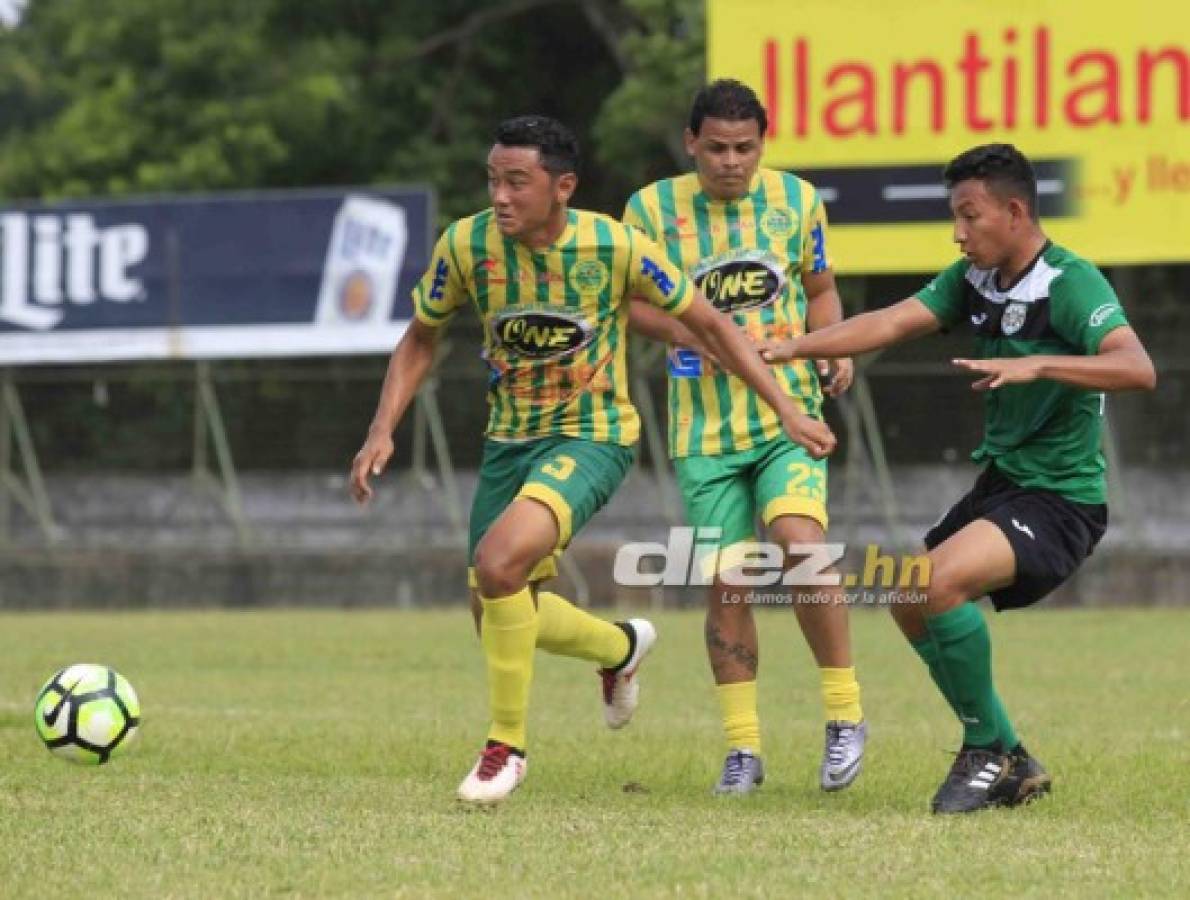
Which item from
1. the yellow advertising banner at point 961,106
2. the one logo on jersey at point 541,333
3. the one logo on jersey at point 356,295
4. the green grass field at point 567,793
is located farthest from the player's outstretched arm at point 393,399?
the one logo on jersey at point 356,295

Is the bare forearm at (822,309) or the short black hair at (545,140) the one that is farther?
the bare forearm at (822,309)

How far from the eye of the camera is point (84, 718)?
27.5ft

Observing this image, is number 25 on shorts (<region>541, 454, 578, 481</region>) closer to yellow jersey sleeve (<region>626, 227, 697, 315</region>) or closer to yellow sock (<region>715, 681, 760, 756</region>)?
yellow jersey sleeve (<region>626, 227, 697, 315</region>)

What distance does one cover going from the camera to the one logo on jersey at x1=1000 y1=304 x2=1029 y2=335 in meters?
7.39

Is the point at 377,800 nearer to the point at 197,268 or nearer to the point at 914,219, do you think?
the point at 914,219

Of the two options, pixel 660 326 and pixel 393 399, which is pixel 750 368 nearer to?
pixel 660 326

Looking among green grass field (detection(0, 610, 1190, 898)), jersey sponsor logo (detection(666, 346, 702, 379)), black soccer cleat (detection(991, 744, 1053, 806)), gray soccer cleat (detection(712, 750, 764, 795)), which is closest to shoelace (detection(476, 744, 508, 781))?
green grass field (detection(0, 610, 1190, 898))

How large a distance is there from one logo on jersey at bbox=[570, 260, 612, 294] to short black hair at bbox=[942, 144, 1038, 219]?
1166 millimetres

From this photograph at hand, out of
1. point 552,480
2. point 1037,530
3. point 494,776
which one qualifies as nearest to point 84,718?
point 494,776

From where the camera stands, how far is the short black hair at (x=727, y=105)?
8.24 meters

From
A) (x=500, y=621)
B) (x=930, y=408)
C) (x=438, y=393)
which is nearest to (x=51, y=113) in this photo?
(x=438, y=393)

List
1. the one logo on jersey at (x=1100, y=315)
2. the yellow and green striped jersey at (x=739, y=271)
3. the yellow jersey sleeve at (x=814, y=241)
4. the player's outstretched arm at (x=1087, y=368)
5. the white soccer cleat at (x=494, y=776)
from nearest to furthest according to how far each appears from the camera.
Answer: the player's outstretched arm at (x=1087, y=368)
the one logo on jersey at (x=1100, y=315)
the white soccer cleat at (x=494, y=776)
the yellow and green striped jersey at (x=739, y=271)
the yellow jersey sleeve at (x=814, y=241)

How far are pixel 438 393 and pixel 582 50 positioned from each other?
8.19m

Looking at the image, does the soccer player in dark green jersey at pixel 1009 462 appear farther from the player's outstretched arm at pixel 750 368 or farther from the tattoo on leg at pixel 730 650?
the tattoo on leg at pixel 730 650
